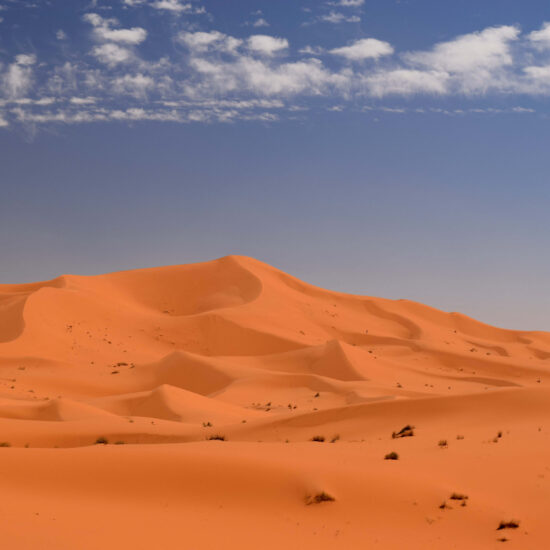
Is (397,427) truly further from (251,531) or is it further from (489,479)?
(251,531)

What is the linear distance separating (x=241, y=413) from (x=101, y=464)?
1485 centimetres

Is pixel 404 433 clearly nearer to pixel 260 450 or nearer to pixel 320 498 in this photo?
pixel 260 450

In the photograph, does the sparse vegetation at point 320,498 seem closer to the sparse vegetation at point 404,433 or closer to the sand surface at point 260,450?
the sand surface at point 260,450

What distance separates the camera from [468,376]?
3997 cm

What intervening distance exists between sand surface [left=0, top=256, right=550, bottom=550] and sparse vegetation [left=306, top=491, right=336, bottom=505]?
0.06 meters

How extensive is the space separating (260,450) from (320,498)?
2821 mm

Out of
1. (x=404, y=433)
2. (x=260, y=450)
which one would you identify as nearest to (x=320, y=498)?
(x=260, y=450)

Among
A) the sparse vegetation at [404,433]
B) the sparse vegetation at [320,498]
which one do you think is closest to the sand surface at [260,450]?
the sparse vegetation at [320,498]

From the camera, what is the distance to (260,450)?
39.0ft

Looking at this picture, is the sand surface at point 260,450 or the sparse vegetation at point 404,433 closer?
the sand surface at point 260,450

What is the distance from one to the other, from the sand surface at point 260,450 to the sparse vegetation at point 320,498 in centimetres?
6

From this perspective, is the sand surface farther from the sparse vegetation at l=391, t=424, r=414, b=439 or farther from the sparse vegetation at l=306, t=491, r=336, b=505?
the sparse vegetation at l=391, t=424, r=414, b=439

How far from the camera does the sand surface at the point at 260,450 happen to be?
8312 millimetres

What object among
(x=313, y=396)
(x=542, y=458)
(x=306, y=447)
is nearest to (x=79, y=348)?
(x=313, y=396)
